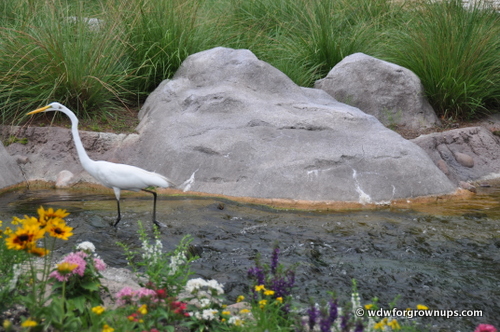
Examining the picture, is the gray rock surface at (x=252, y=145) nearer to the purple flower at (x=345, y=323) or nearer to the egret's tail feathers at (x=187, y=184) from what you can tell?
the egret's tail feathers at (x=187, y=184)

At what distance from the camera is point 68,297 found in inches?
97.7

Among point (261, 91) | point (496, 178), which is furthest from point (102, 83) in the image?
point (496, 178)

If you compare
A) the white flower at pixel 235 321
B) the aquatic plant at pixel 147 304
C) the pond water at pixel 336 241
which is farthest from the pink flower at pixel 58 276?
the pond water at pixel 336 241

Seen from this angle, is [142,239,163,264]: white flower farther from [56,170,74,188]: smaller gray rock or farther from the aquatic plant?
[56,170,74,188]: smaller gray rock

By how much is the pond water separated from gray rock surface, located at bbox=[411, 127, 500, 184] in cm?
77

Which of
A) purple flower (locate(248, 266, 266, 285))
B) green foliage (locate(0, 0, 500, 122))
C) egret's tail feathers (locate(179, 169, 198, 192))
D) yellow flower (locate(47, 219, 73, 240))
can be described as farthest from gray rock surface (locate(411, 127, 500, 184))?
yellow flower (locate(47, 219, 73, 240))

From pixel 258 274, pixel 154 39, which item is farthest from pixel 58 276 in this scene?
pixel 154 39

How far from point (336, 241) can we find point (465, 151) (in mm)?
3387

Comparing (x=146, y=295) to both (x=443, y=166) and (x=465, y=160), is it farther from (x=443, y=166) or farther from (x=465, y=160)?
(x=465, y=160)

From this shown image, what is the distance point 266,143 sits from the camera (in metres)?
6.09

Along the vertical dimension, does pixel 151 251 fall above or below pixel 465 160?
above

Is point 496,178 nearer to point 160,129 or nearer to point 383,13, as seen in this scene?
point 160,129

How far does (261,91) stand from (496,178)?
3.00 metres

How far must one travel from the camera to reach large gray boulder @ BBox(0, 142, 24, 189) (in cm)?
589
